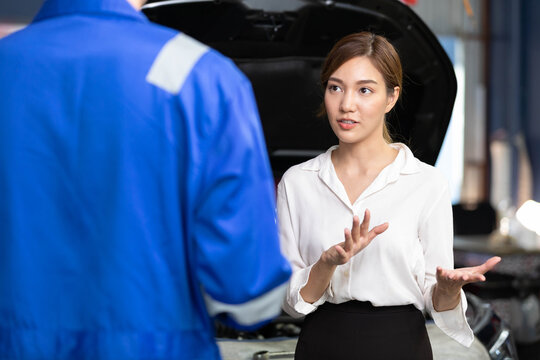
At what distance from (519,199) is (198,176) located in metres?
7.35

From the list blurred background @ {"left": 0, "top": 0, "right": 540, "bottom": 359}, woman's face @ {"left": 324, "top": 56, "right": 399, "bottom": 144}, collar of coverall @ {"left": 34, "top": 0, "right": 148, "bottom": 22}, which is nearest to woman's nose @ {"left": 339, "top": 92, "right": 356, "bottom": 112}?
woman's face @ {"left": 324, "top": 56, "right": 399, "bottom": 144}

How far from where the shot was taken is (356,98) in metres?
1.38

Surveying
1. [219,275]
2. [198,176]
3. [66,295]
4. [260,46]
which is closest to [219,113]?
[198,176]

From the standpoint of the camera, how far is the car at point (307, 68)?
1.81 metres

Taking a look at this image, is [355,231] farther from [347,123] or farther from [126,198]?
[126,198]

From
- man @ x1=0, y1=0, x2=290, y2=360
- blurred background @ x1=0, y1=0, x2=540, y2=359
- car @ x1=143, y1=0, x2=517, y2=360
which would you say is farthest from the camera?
blurred background @ x1=0, y1=0, x2=540, y2=359

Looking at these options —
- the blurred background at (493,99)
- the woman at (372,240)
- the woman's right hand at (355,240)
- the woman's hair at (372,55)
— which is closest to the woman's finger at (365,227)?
the woman's right hand at (355,240)

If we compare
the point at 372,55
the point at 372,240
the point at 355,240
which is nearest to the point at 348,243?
the point at 355,240

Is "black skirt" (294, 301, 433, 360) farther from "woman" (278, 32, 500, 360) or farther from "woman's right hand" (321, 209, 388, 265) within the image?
"woman's right hand" (321, 209, 388, 265)

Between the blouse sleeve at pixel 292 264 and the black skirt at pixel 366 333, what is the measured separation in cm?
Result: 5

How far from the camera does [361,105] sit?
4.51 ft

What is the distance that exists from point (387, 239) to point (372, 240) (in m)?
0.03

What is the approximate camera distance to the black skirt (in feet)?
4.49

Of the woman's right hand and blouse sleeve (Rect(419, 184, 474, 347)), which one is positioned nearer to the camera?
the woman's right hand
